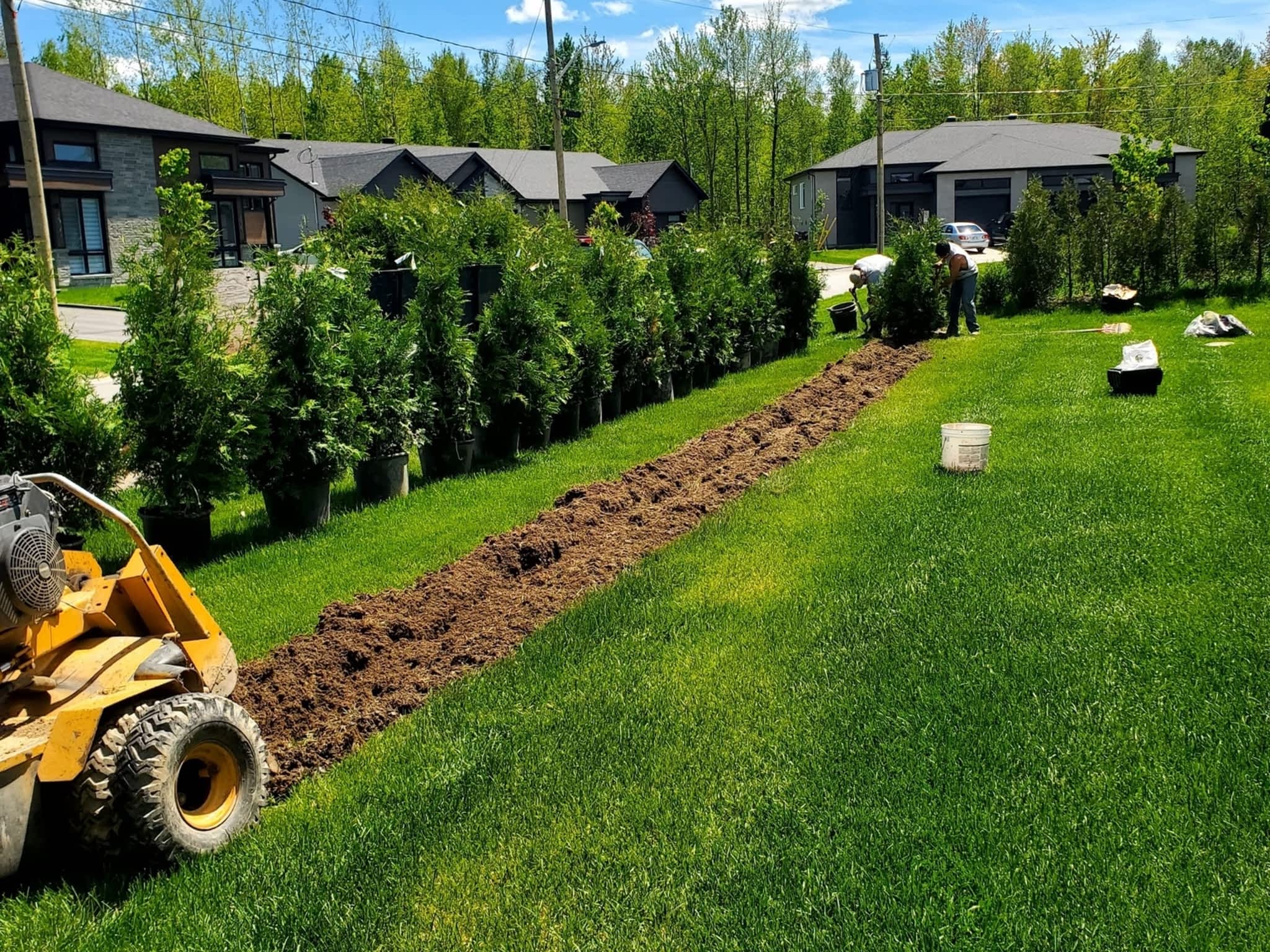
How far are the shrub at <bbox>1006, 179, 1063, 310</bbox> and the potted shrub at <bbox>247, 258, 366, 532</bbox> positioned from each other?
1729cm

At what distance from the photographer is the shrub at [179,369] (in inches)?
286

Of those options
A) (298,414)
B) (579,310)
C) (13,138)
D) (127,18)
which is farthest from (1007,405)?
(127,18)

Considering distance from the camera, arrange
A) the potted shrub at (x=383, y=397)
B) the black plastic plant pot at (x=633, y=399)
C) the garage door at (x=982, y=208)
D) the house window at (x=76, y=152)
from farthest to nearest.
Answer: the garage door at (x=982, y=208)
the house window at (x=76, y=152)
the black plastic plant pot at (x=633, y=399)
the potted shrub at (x=383, y=397)

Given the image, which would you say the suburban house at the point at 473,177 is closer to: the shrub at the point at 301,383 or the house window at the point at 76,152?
the house window at the point at 76,152

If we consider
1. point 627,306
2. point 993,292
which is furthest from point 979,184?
point 627,306

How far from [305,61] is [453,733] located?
6364 cm

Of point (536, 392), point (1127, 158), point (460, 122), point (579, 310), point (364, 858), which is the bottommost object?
point (364, 858)

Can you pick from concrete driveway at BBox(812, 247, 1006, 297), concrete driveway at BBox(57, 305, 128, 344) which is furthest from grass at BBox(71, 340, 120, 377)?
concrete driveway at BBox(812, 247, 1006, 297)

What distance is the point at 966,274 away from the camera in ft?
62.0

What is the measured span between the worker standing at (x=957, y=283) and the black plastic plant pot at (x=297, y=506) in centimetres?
1343

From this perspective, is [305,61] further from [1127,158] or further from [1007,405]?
[1007,405]

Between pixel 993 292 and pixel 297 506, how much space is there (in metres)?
18.2

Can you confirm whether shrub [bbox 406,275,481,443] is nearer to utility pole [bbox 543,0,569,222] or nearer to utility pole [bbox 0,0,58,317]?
utility pole [bbox 0,0,58,317]

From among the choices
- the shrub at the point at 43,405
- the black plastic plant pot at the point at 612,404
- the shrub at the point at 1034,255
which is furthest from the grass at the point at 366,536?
the shrub at the point at 1034,255
